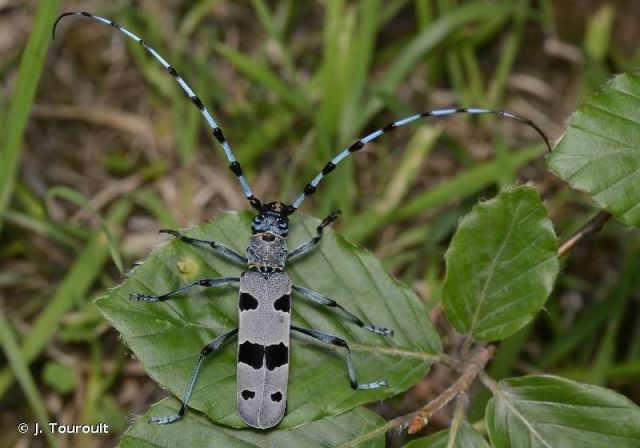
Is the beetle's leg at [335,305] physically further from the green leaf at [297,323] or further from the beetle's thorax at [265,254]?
the beetle's thorax at [265,254]

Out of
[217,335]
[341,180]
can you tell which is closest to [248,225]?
[217,335]

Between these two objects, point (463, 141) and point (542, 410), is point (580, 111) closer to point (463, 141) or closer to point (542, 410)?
point (542, 410)

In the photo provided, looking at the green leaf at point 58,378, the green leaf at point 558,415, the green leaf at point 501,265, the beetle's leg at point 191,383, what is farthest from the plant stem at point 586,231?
the green leaf at point 58,378

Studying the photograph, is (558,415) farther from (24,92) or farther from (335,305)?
(24,92)

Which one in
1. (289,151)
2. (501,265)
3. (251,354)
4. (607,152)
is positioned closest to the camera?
(607,152)

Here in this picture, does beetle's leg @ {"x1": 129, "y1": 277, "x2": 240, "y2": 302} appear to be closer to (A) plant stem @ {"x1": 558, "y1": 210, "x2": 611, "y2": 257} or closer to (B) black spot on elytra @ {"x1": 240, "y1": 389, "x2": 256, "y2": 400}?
(B) black spot on elytra @ {"x1": 240, "y1": 389, "x2": 256, "y2": 400}

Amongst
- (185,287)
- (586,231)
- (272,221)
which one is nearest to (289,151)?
(272,221)

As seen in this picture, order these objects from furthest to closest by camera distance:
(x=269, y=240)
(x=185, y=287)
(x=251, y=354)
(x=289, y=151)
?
1. (x=289, y=151)
2. (x=269, y=240)
3. (x=251, y=354)
4. (x=185, y=287)
